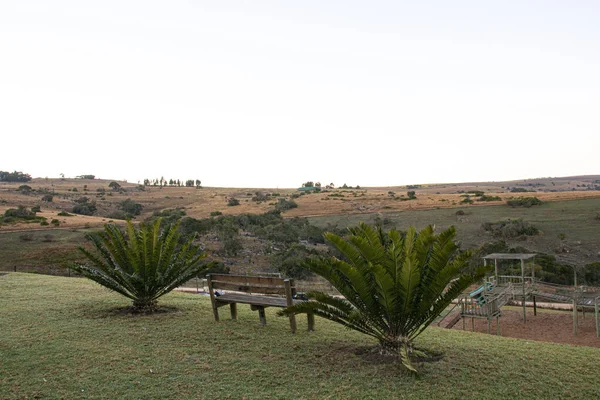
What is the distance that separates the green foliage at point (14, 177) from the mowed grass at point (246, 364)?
103232mm

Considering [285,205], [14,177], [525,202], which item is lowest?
[525,202]

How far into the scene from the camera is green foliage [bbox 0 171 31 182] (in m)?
97.6

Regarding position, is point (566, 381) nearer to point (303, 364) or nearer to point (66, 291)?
point (303, 364)

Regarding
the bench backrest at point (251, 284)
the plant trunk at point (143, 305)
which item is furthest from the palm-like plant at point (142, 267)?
the bench backrest at point (251, 284)

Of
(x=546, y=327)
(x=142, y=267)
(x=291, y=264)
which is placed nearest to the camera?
(x=142, y=267)

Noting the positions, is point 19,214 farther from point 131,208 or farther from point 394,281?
point 394,281

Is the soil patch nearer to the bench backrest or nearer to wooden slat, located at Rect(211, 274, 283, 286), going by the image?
the bench backrest

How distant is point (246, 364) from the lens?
21.3 ft

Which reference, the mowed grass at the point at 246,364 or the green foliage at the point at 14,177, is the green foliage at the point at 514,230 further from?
the green foliage at the point at 14,177

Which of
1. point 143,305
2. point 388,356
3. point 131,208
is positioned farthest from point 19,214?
point 388,356

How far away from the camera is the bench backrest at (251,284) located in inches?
326

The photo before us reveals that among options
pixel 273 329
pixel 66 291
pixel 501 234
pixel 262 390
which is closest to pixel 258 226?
pixel 501 234

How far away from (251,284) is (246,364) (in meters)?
2.39

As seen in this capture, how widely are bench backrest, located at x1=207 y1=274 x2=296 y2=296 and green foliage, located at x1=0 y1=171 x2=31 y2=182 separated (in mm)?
105030
